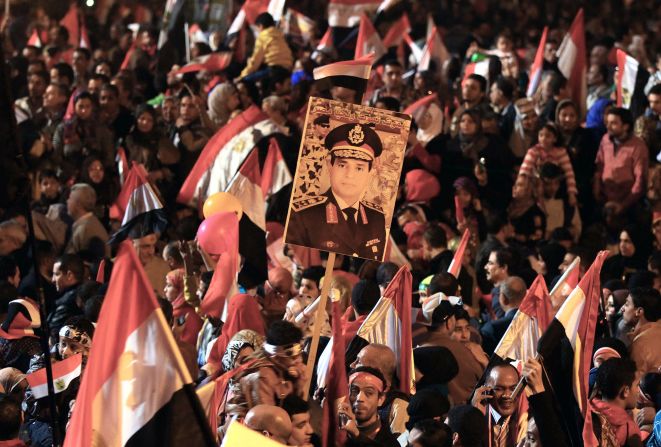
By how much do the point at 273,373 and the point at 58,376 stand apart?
1576mm

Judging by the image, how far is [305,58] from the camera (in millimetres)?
18391

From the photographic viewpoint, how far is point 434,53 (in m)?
18.4

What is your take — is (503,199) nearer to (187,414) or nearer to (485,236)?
(485,236)

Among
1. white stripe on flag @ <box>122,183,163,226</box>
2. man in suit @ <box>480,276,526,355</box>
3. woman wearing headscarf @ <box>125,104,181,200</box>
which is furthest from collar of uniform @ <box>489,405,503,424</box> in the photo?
woman wearing headscarf @ <box>125,104,181,200</box>

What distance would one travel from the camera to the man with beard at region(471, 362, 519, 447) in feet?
26.2

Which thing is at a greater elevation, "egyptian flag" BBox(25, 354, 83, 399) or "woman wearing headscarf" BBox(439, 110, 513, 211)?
"egyptian flag" BBox(25, 354, 83, 399)

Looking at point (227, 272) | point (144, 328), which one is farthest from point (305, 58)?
point (144, 328)

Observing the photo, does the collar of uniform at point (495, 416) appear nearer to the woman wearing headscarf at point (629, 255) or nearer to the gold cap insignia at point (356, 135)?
the gold cap insignia at point (356, 135)

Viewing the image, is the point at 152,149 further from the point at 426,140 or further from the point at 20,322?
the point at 20,322

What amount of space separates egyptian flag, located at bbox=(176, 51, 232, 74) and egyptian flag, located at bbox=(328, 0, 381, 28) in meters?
2.30

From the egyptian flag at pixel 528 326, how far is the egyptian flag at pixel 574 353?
1.00 meters

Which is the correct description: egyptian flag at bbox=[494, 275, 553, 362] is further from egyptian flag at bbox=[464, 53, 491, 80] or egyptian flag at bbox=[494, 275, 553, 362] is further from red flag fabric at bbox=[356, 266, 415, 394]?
egyptian flag at bbox=[464, 53, 491, 80]

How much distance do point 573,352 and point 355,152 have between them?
167 centimetres

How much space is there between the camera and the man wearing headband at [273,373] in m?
7.45
